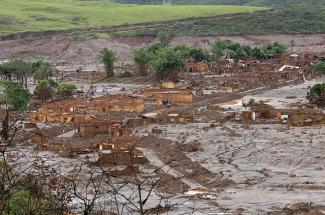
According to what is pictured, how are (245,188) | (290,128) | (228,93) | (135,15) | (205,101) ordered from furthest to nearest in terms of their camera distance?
1. (135,15)
2. (228,93)
3. (205,101)
4. (290,128)
5. (245,188)

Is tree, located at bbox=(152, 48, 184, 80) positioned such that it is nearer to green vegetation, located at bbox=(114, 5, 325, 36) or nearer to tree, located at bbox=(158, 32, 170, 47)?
tree, located at bbox=(158, 32, 170, 47)

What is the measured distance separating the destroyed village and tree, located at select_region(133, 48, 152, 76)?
0.63ft

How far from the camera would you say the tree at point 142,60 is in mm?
82750

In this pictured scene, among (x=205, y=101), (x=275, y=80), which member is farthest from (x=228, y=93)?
(x=275, y=80)

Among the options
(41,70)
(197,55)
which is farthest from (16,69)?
(197,55)

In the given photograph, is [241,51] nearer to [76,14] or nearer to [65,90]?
[65,90]

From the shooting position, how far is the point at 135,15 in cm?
14912

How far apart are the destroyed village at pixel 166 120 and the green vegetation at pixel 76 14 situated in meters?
1.20

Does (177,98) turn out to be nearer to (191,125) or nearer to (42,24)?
(191,125)

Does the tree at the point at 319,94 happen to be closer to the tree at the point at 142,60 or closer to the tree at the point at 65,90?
the tree at the point at 65,90

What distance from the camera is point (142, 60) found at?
83625mm

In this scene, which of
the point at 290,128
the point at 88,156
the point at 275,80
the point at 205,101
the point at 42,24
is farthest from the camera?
the point at 42,24

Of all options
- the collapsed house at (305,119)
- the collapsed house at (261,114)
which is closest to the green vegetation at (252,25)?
the collapsed house at (261,114)

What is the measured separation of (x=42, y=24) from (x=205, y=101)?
81337 mm
